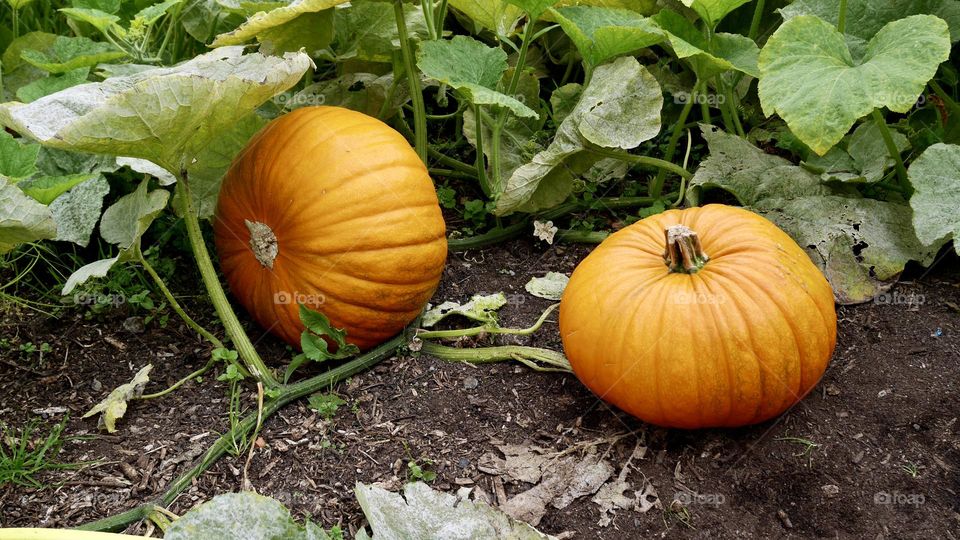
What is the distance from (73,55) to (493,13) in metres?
1.23

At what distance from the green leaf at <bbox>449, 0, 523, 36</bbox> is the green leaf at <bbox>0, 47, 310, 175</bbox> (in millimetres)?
715

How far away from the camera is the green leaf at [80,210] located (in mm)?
2477

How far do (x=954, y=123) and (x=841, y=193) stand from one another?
468 millimetres

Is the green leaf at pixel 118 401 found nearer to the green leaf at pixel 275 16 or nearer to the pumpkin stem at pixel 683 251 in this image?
the green leaf at pixel 275 16

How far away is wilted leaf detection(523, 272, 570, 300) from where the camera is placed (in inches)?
107

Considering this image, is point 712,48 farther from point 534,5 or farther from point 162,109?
point 162,109

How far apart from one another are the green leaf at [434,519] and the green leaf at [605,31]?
4.78 feet

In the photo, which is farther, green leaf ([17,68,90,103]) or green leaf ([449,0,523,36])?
green leaf ([449,0,523,36])

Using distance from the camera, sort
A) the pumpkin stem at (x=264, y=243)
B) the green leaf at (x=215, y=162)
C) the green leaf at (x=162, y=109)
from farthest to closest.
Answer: the green leaf at (x=215, y=162)
the pumpkin stem at (x=264, y=243)
the green leaf at (x=162, y=109)

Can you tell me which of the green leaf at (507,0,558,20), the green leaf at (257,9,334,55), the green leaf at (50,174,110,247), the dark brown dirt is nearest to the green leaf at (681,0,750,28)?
the green leaf at (507,0,558,20)

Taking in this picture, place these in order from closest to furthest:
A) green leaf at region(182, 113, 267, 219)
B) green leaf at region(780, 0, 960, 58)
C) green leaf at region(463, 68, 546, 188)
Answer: green leaf at region(182, 113, 267, 219) → green leaf at region(780, 0, 960, 58) → green leaf at region(463, 68, 546, 188)

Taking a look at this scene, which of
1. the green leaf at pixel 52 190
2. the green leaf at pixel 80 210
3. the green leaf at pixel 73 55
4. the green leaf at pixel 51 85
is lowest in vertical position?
the green leaf at pixel 80 210

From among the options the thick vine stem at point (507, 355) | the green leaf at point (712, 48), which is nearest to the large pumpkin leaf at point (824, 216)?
the green leaf at point (712, 48)

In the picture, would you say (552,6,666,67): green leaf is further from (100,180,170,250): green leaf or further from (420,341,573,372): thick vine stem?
(100,180,170,250): green leaf
